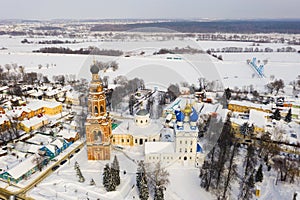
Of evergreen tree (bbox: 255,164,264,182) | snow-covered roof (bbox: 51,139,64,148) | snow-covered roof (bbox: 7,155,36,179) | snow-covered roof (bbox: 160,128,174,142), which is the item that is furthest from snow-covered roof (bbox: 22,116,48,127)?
evergreen tree (bbox: 255,164,264,182)

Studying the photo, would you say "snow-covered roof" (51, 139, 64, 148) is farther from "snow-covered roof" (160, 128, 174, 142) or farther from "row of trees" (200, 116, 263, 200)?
"row of trees" (200, 116, 263, 200)

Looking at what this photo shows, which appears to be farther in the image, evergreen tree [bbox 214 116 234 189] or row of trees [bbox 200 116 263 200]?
evergreen tree [bbox 214 116 234 189]

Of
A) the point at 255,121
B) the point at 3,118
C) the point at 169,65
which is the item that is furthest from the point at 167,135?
the point at 169,65

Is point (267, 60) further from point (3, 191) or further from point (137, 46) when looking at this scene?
point (3, 191)

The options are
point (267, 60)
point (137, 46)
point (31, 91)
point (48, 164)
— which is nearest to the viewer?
point (48, 164)

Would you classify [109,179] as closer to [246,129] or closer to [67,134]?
[67,134]

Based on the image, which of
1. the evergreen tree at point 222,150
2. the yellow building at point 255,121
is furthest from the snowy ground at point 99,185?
the yellow building at point 255,121

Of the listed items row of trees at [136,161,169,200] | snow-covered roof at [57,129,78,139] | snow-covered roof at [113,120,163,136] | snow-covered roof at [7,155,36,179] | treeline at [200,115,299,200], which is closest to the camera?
row of trees at [136,161,169,200]

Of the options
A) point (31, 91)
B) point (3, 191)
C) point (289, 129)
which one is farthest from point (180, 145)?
point (31, 91)
